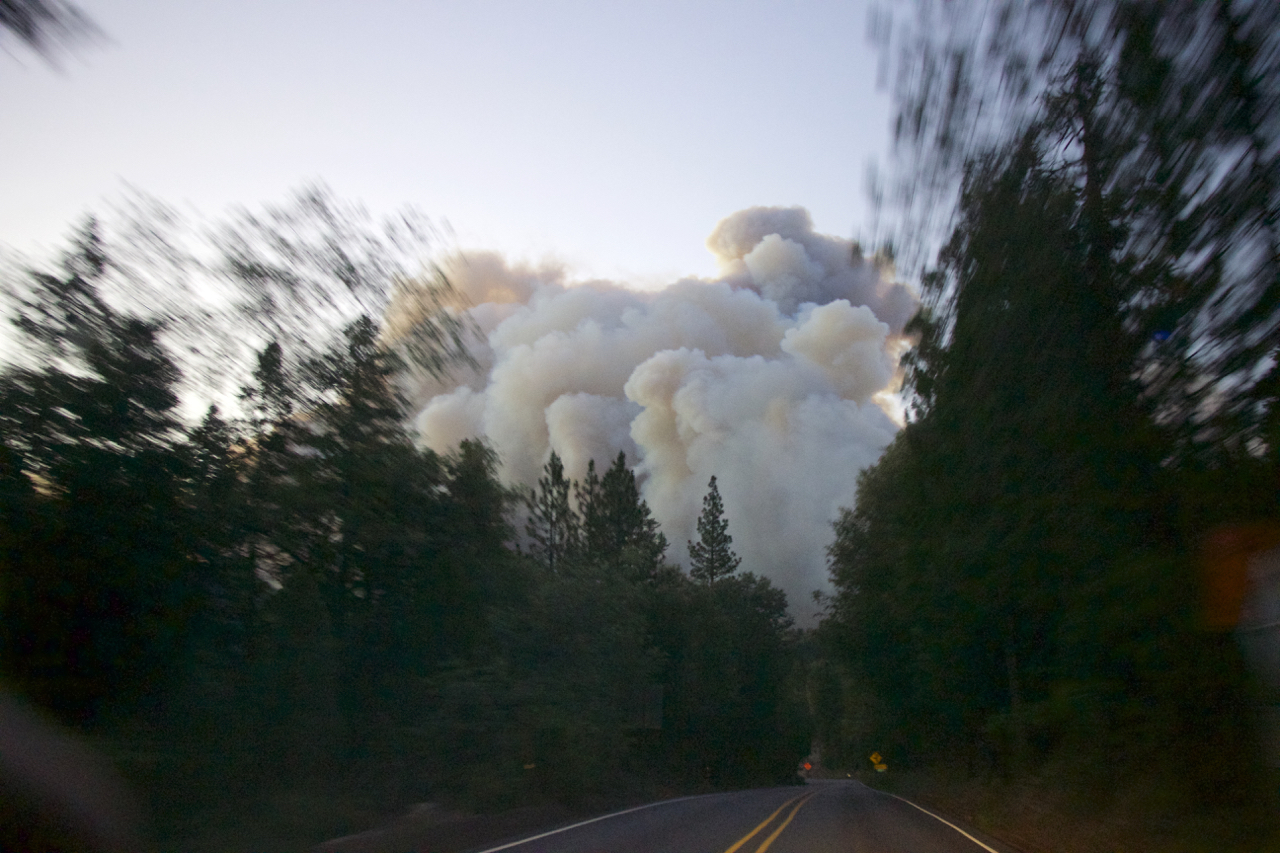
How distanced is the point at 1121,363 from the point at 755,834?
9.87 meters

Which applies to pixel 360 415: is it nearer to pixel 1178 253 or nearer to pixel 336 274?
pixel 336 274

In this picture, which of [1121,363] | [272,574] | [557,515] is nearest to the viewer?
[1121,363]

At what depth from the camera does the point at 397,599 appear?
17.0 metres

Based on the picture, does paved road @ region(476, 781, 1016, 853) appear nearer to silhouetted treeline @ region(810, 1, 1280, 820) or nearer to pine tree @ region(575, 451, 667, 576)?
silhouetted treeline @ region(810, 1, 1280, 820)

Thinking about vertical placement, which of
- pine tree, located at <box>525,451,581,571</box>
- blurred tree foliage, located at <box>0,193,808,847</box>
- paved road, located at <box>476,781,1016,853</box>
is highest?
pine tree, located at <box>525,451,581,571</box>

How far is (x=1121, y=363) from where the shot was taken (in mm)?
9211

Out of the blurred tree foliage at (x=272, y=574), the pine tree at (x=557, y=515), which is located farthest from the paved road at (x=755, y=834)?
the pine tree at (x=557, y=515)

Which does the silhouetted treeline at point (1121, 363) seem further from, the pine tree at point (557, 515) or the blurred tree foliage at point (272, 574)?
the pine tree at point (557, 515)

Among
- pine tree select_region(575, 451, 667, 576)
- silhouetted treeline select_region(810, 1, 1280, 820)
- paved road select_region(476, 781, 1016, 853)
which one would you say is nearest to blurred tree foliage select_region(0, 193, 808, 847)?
paved road select_region(476, 781, 1016, 853)

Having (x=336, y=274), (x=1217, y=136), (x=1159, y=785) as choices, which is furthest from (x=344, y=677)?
(x=1217, y=136)

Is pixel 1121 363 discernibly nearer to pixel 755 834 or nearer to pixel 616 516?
pixel 755 834

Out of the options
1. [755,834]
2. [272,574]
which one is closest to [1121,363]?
[755,834]

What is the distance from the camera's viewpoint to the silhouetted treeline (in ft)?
24.6

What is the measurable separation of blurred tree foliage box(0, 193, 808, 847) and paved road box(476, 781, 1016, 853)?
2.74m
